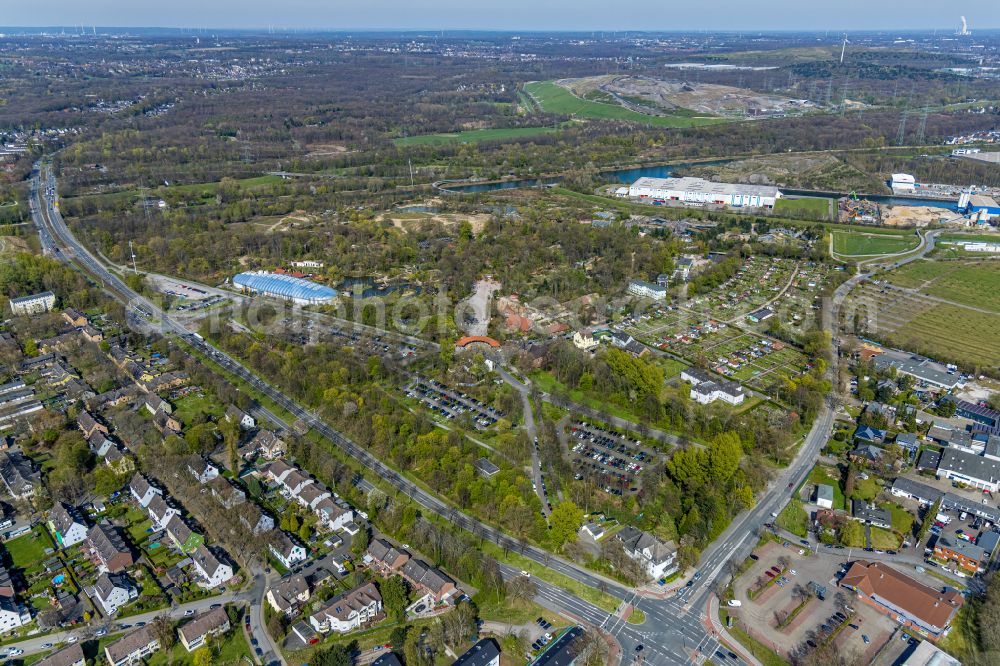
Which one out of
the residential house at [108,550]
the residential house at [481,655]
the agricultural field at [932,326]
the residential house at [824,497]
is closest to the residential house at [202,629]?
the residential house at [108,550]

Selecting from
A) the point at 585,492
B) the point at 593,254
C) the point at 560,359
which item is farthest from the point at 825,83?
the point at 585,492

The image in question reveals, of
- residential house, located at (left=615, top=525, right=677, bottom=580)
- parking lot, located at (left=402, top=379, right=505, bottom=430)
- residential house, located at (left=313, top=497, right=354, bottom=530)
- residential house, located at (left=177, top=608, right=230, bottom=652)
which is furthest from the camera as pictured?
parking lot, located at (left=402, top=379, right=505, bottom=430)

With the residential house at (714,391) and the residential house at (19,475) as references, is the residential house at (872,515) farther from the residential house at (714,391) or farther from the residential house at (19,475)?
the residential house at (19,475)

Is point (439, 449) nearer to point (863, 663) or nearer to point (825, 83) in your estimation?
point (863, 663)

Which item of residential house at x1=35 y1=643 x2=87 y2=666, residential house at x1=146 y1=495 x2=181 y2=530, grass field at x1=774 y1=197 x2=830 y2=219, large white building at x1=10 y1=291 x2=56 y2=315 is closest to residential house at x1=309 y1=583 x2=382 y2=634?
residential house at x1=35 y1=643 x2=87 y2=666

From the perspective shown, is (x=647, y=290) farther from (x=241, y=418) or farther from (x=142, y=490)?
(x=142, y=490)

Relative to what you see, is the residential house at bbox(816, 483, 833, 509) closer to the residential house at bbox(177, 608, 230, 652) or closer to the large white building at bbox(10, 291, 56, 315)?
the residential house at bbox(177, 608, 230, 652)

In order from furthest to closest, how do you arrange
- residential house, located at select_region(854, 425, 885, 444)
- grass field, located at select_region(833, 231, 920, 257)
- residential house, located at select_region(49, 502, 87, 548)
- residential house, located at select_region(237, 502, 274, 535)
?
grass field, located at select_region(833, 231, 920, 257) < residential house, located at select_region(854, 425, 885, 444) < residential house, located at select_region(237, 502, 274, 535) < residential house, located at select_region(49, 502, 87, 548)
